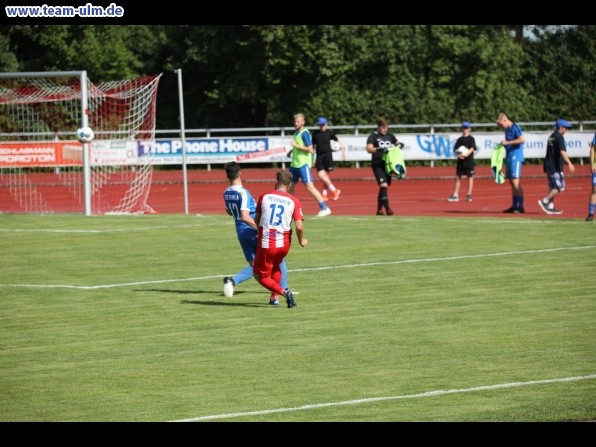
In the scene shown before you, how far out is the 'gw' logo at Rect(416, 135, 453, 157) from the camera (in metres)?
44.5

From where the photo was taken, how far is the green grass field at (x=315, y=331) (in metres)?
9.90

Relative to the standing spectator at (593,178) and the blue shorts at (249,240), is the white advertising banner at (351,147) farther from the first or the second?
the blue shorts at (249,240)

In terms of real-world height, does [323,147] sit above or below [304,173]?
above

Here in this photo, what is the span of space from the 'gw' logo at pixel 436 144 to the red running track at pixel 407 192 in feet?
2.27

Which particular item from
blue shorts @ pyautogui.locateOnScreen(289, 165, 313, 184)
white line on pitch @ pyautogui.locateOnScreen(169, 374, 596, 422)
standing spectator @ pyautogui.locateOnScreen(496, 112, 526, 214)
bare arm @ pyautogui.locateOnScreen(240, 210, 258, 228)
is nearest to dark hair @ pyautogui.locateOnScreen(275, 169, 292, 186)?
bare arm @ pyautogui.locateOnScreen(240, 210, 258, 228)

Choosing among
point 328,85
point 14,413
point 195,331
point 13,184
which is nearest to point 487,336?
point 195,331

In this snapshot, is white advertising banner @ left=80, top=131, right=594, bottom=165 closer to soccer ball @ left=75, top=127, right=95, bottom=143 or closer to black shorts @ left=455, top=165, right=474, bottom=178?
black shorts @ left=455, top=165, right=474, bottom=178

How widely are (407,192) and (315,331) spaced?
24857mm

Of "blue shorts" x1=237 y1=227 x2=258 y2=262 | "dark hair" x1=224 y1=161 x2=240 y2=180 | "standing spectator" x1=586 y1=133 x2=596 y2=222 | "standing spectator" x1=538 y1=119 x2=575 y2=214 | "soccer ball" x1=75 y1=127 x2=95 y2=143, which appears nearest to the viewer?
"dark hair" x1=224 y1=161 x2=240 y2=180

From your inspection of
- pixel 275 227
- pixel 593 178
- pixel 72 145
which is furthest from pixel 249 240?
pixel 72 145

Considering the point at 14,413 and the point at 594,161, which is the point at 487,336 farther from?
the point at 594,161

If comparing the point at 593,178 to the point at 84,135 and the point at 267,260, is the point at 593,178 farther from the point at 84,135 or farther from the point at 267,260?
the point at 84,135

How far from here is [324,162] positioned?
29891 mm
